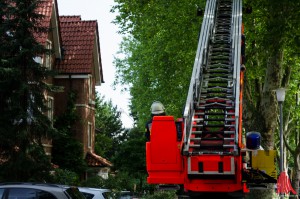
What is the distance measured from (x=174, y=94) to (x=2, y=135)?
14176 millimetres

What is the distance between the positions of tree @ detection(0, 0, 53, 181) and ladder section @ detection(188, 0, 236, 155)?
9.94 m

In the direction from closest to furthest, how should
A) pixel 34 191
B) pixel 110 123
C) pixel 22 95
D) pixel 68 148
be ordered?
pixel 34 191, pixel 22 95, pixel 68 148, pixel 110 123

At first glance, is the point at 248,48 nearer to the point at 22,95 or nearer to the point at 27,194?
the point at 22,95

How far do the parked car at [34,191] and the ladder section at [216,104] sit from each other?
9.58 ft

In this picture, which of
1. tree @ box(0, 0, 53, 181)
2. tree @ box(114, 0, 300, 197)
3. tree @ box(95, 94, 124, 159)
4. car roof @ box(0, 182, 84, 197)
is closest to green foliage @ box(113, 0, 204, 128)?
tree @ box(114, 0, 300, 197)

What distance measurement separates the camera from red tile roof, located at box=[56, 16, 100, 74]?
4347cm

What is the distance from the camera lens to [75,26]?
4634cm

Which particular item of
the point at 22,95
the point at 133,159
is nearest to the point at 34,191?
the point at 22,95

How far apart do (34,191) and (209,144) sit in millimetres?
3991

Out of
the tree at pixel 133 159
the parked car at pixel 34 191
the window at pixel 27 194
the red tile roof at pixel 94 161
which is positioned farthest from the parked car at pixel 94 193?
the tree at pixel 133 159

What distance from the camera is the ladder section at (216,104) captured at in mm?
14867

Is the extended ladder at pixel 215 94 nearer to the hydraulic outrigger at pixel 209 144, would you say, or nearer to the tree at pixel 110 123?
the hydraulic outrigger at pixel 209 144

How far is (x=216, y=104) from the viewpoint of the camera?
53.6 ft

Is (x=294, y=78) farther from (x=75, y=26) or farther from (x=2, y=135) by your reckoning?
(x=2, y=135)
